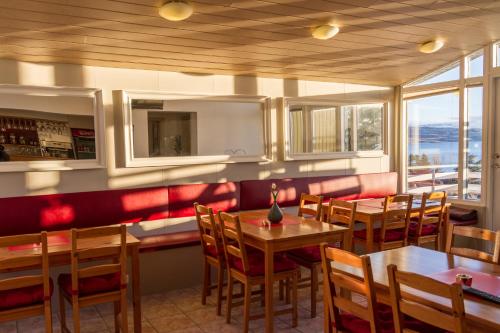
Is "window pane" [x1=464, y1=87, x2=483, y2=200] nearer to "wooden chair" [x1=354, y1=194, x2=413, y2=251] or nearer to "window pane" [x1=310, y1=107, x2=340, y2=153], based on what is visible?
"wooden chair" [x1=354, y1=194, x2=413, y2=251]

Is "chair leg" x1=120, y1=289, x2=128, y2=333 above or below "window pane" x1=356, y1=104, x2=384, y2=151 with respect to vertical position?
below

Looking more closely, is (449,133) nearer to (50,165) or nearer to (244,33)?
(244,33)

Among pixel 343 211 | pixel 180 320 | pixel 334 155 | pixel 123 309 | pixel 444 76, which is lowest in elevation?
pixel 180 320

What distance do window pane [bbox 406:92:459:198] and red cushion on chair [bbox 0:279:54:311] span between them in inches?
195

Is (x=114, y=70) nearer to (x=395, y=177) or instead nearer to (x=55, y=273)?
(x=55, y=273)

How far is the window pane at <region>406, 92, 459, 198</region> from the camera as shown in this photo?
5723 millimetres

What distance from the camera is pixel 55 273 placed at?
159 inches

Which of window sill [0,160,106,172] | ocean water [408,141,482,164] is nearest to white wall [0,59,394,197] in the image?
window sill [0,160,106,172]

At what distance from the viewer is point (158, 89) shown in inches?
183

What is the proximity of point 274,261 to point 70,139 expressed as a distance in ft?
7.47

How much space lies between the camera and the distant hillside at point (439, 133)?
5430 millimetres

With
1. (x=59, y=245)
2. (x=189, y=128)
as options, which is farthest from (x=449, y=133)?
(x=59, y=245)

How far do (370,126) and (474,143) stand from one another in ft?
4.39

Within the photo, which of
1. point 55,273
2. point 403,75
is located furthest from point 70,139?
point 403,75
